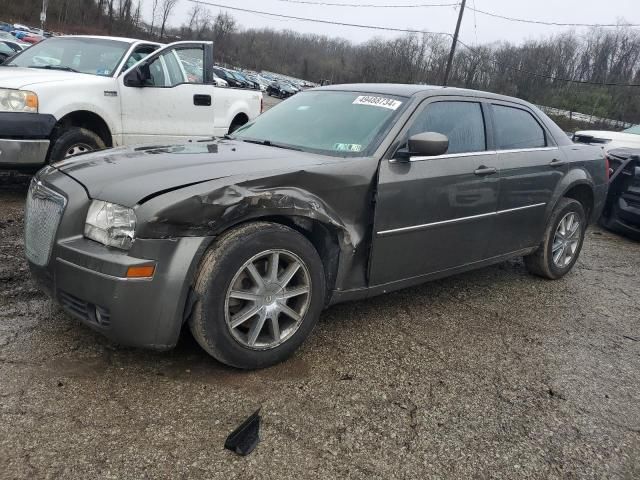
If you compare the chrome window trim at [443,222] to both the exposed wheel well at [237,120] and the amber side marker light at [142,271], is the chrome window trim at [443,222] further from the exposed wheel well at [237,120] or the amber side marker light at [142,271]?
the exposed wheel well at [237,120]

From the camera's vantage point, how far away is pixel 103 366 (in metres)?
2.75

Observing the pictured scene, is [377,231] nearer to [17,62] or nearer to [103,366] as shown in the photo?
[103,366]

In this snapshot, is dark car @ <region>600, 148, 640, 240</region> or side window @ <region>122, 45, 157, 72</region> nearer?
side window @ <region>122, 45, 157, 72</region>

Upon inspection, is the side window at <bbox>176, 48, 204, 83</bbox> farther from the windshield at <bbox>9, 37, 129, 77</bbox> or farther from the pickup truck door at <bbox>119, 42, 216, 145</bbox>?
the windshield at <bbox>9, 37, 129, 77</bbox>

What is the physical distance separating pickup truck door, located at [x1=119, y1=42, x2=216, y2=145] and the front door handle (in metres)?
3.54

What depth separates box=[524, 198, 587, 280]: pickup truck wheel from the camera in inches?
189

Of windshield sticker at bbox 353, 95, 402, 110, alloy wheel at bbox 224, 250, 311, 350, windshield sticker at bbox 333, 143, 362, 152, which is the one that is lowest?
alloy wheel at bbox 224, 250, 311, 350

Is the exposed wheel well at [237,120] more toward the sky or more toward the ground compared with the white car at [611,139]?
more toward the ground

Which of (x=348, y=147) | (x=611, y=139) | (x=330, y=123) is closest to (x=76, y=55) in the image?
(x=330, y=123)

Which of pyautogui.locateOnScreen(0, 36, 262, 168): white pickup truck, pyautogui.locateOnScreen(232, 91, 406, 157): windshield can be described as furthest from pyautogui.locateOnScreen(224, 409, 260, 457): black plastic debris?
pyautogui.locateOnScreen(0, 36, 262, 168): white pickup truck

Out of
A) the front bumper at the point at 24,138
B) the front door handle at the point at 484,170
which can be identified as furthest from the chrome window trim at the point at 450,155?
the front bumper at the point at 24,138

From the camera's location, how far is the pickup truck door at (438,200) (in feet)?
10.8

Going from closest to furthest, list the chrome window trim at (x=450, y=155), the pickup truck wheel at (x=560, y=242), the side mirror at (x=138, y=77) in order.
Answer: the chrome window trim at (x=450, y=155) < the pickup truck wheel at (x=560, y=242) < the side mirror at (x=138, y=77)

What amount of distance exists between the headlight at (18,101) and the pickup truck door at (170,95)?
103cm
